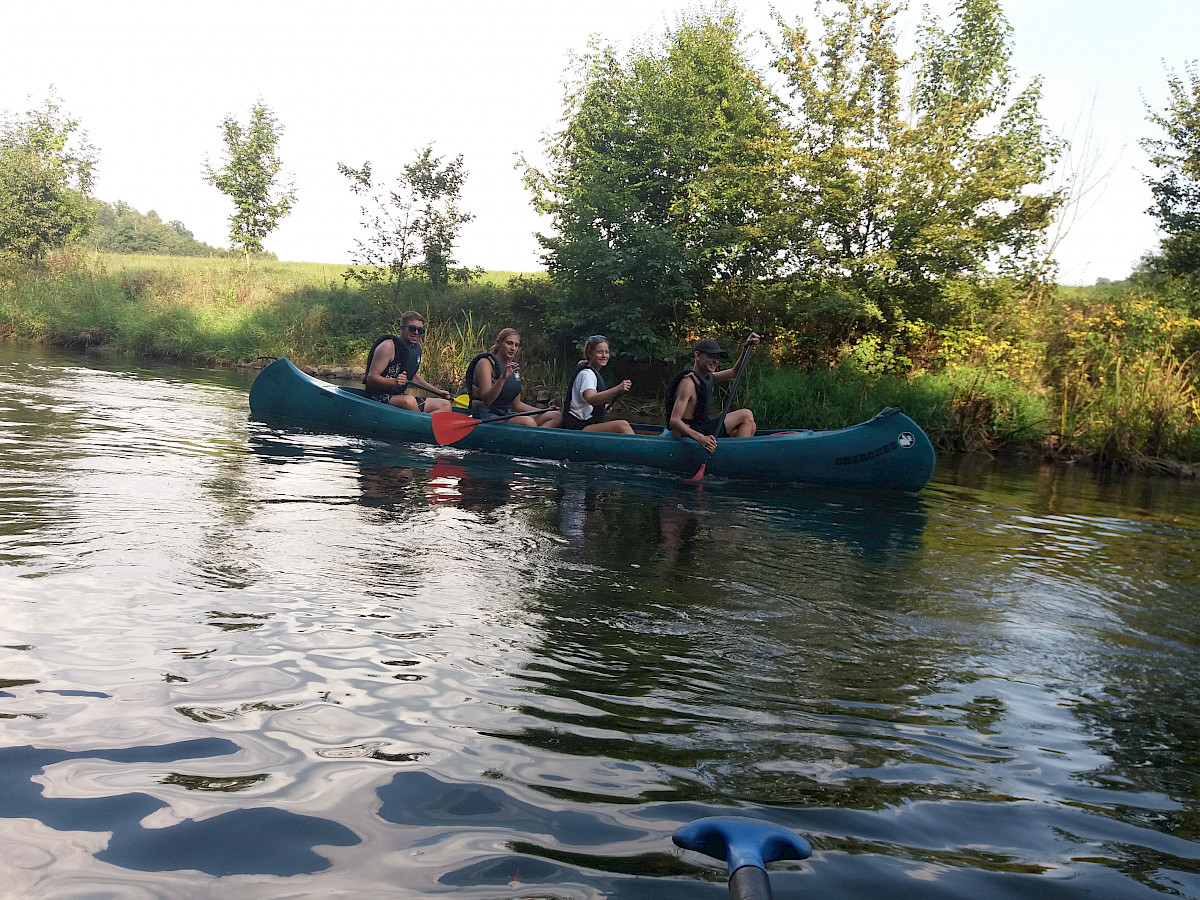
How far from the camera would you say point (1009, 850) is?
1973 mm

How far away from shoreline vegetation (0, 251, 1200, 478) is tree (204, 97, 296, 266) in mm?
1130

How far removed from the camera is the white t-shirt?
872 cm

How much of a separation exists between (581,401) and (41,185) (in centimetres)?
2565

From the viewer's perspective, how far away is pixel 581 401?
347 inches

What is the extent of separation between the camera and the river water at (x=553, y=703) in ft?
6.02

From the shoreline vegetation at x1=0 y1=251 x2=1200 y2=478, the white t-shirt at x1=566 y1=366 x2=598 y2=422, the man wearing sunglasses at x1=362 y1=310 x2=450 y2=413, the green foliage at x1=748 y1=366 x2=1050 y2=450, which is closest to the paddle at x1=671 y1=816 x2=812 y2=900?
the white t-shirt at x1=566 y1=366 x2=598 y2=422

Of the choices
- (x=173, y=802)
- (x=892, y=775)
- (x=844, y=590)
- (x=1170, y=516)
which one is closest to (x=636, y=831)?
(x=892, y=775)

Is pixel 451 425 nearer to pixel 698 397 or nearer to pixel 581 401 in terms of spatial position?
pixel 581 401

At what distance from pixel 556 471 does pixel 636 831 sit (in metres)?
6.29

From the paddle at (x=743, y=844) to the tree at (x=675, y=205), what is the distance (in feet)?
46.5

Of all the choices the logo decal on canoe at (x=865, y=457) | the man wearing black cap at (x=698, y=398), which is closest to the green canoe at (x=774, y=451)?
the logo decal on canoe at (x=865, y=457)

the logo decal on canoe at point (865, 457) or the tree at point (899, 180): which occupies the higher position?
the tree at point (899, 180)

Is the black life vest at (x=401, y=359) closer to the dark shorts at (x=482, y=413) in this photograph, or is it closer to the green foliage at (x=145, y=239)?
the dark shorts at (x=482, y=413)

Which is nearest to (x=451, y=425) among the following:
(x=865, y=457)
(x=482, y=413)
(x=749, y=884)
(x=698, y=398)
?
(x=482, y=413)
